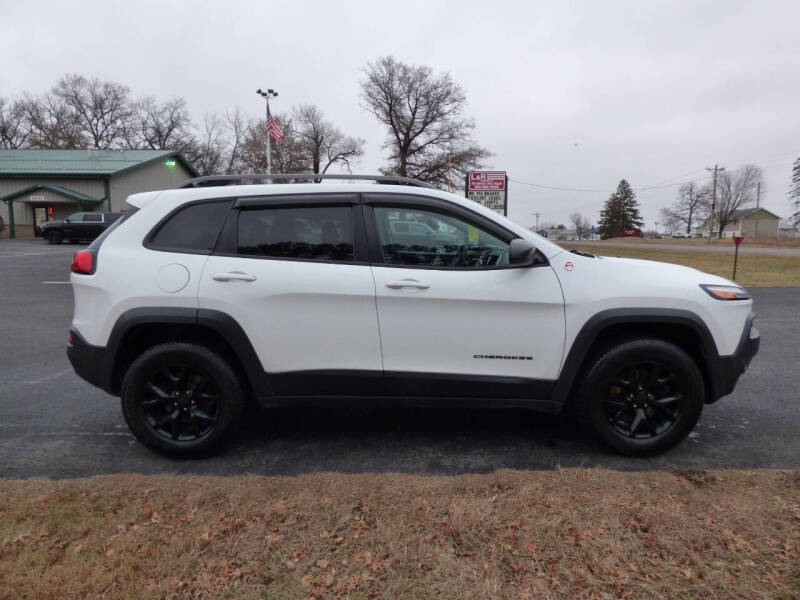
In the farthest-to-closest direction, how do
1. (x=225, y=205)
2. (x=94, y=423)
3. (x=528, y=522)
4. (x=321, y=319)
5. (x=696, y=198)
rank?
1. (x=696, y=198)
2. (x=94, y=423)
3. (x=225, y=205)
4. (x=321, y=319)
5. (x=528, y=522)

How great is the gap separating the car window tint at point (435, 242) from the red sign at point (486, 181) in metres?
11.8

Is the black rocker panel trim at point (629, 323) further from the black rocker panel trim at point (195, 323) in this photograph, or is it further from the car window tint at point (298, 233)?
the black rocker panel trim at point (195, 323)

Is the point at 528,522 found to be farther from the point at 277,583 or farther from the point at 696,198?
the point at 696,198

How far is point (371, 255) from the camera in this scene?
3223mm

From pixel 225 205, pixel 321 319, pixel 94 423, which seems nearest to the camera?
pixel 321 319

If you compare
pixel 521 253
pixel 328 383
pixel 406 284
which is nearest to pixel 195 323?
pixel 328 383

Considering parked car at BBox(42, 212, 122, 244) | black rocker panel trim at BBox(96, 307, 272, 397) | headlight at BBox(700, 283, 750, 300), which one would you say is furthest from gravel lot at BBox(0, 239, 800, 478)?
parked car at BBox(42, 212, 122, 244)

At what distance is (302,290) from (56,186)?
41.5m

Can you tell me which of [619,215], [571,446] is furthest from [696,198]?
[571,446]

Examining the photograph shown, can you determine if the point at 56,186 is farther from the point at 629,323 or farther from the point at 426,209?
the point at 629,323

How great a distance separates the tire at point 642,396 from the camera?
125 inches

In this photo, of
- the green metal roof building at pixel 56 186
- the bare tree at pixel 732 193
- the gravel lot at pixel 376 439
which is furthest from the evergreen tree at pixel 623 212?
the gravel lot at pixel 376 439

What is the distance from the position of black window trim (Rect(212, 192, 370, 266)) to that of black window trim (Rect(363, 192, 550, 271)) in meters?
0.05

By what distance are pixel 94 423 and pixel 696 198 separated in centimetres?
12063
